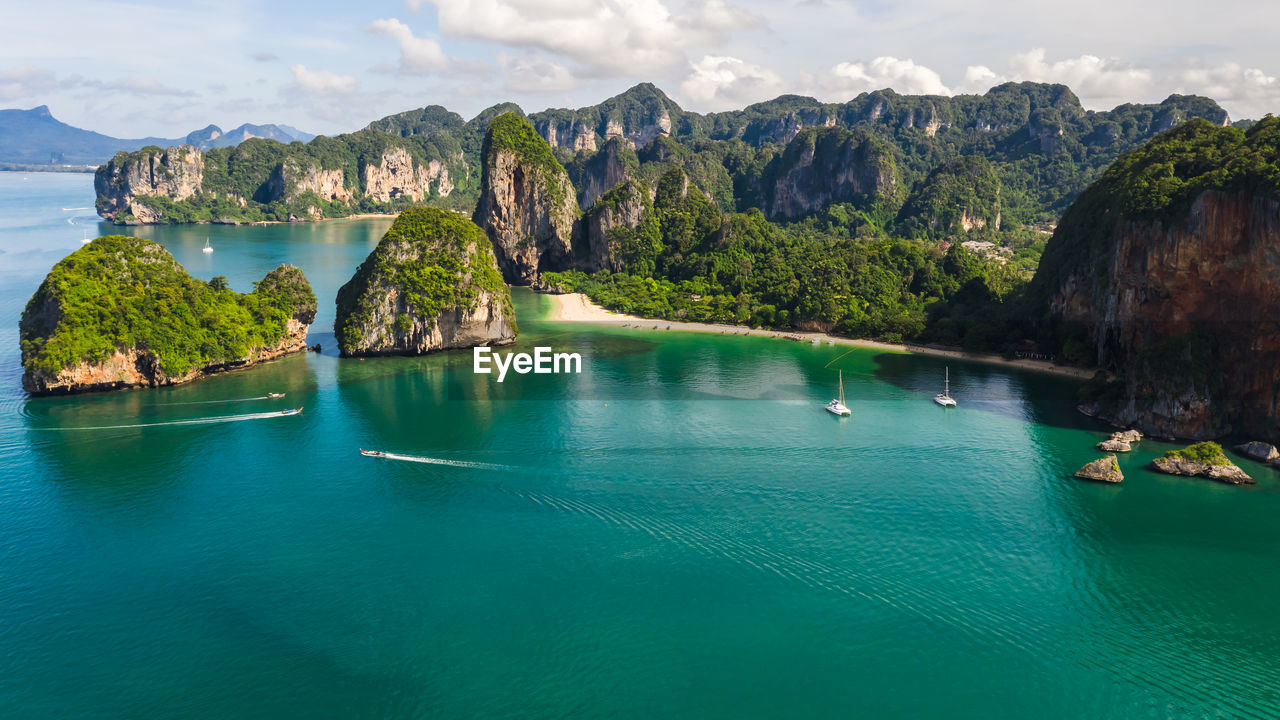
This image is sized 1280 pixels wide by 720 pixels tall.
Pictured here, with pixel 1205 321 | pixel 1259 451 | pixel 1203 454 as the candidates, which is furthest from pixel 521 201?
pixel 1259 451

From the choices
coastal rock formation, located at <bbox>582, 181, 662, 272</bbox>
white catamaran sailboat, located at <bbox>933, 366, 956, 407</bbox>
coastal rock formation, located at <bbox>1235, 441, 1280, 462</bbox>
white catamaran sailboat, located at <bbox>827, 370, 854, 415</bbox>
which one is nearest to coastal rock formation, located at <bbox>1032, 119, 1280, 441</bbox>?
coastal rock formation, located at <bbox>1235, 441, 1280, 462</bbox>

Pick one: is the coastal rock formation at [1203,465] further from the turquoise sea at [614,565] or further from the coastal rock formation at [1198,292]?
the coastal rock formation at [1198,292]

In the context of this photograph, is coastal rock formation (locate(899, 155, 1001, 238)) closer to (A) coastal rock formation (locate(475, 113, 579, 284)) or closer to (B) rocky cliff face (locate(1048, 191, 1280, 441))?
(A) coastal rock formation (locate(475, 113, 579, 284))

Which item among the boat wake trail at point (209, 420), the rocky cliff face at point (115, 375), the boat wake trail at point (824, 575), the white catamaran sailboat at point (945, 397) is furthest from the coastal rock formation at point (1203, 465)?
the rocky cliff face at point (115, 375)

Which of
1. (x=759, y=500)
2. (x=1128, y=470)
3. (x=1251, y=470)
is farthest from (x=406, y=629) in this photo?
(x=1251, y=470)

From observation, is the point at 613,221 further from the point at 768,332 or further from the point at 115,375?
the point at 115,375
